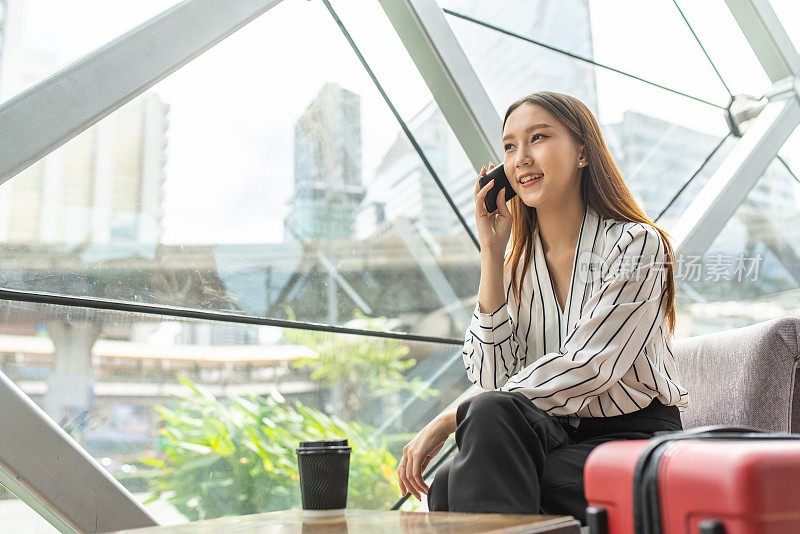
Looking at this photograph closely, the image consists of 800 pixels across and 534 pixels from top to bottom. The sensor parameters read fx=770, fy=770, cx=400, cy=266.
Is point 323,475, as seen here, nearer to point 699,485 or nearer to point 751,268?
point 699,485

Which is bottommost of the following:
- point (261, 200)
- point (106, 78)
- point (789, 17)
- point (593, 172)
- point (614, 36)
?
point (593, 172)

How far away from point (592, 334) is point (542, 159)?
56 centimetres

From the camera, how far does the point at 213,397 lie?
2.50 m

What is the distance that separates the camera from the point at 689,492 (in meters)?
1.03

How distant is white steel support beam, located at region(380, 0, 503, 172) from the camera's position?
314 centimetres

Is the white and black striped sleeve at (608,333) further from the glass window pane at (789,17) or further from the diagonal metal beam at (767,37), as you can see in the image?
the glass window pane at (789,17)

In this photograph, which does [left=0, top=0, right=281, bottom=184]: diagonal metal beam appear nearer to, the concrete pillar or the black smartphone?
the concrete pillar

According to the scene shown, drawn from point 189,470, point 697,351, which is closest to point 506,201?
point 697,351

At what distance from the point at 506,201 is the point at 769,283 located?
2876 millimetres

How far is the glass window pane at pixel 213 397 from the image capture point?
2188mm

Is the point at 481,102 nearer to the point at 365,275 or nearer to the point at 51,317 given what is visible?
the point at 365,275

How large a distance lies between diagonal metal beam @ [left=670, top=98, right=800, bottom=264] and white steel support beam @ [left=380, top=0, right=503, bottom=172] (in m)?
1.35

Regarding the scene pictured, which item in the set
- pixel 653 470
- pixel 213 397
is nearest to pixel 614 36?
pixel 213 397

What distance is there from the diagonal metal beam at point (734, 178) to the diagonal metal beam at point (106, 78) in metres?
2.56
